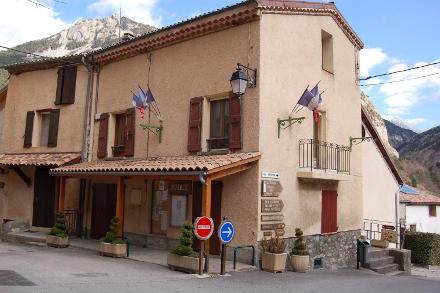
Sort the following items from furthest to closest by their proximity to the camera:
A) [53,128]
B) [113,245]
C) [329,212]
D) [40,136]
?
[40,136], [53,128], [329,212], [113,245]

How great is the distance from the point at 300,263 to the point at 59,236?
7.43 meters

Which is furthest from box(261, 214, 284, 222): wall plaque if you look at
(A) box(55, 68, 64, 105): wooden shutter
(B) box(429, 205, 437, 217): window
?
(B) box(429, 205, 437, 217): window

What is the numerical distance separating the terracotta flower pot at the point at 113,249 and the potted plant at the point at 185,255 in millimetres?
2211

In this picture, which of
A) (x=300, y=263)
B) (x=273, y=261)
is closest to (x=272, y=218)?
(x=273, y=261)

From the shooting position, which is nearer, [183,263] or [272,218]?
[183,263]

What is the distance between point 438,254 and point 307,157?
12603 mm

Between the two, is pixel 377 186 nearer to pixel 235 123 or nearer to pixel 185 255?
pixel 235 123

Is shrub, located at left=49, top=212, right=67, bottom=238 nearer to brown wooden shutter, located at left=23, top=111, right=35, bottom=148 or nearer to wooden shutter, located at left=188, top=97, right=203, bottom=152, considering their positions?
wooden shutter, located at left=188, top=97, right=203, bottom=152

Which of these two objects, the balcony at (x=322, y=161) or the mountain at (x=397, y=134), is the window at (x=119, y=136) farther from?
the mountain at (x=397, y=134)

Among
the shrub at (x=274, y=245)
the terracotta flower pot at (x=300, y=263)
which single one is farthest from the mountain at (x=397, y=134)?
the shrub at (x=274, y=245)

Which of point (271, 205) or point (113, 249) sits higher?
point (271, 205)

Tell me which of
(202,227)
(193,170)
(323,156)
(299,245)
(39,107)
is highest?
(39,107)

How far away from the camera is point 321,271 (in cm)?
1232

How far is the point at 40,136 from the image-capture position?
17.2m
